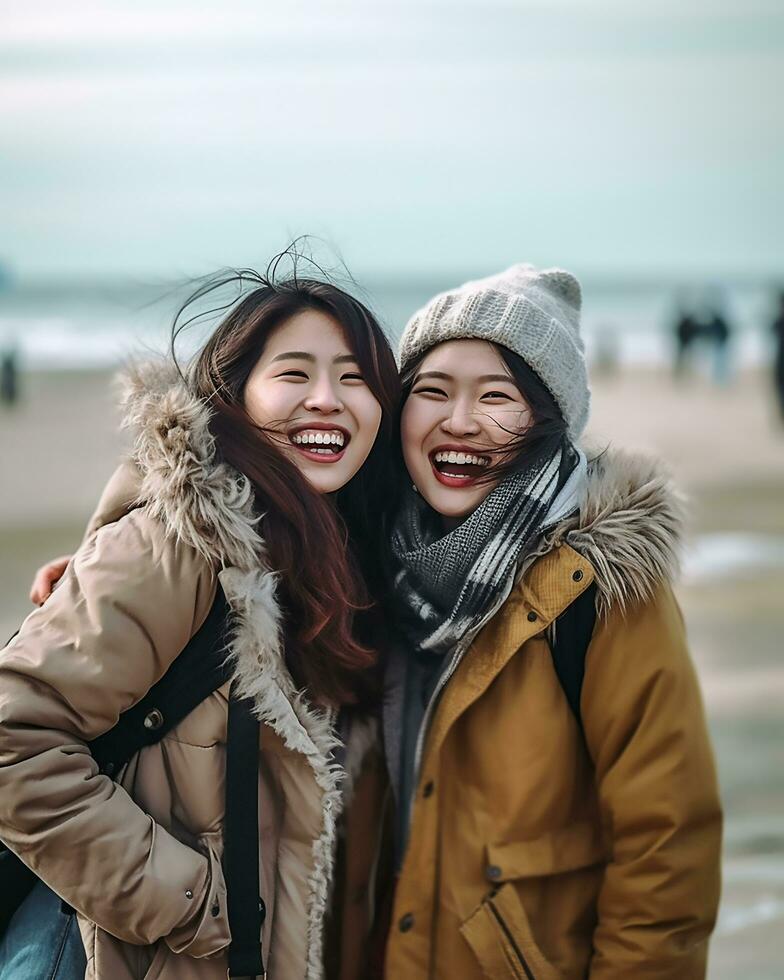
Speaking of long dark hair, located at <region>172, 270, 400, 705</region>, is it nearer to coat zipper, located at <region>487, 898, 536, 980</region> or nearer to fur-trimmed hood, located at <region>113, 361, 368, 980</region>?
fur-trimmed hood, located at <region>113, 361, 368, 980</region>

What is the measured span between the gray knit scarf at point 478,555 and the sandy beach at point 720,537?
373 millimetres

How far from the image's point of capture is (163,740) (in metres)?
2.25

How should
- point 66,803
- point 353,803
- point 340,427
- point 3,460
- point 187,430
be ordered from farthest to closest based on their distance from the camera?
point 3,460 < point 353,803 < point 340,427 < point 187,430 < point 66,803

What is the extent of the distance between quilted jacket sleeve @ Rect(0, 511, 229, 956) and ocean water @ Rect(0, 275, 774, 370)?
2.17 feet

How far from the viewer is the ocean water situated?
2662 millimetres

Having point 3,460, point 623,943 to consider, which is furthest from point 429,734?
point 3,460

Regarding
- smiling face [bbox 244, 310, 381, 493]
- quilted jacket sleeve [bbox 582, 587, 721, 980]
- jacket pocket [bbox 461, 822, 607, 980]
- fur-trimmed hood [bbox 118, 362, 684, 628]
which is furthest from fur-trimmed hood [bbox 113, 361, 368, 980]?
quilted jacket sleeve [bbox 582, 587, 721, 980]

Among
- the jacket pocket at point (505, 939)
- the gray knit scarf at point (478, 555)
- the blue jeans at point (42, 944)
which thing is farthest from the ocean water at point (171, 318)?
the jacket pocket at point (505, 939)

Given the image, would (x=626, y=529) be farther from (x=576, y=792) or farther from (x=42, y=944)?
(x=42, y=944)

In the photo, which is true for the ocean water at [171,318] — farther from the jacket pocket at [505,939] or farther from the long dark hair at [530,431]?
the jacket pocket at [505,939]

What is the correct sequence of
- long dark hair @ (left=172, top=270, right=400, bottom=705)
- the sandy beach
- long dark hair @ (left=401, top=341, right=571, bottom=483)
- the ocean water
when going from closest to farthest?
long dark hair @ (left=172, top=270, right=400, bottom=705) → long dark hair @ (left=401, top=341, right=571, bottom=483) → the ocean water → the sandy beach

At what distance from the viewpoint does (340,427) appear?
2.46 m

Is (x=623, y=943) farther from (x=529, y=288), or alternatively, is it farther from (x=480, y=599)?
(x=529, y=288)

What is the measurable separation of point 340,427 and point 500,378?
1.37ft
